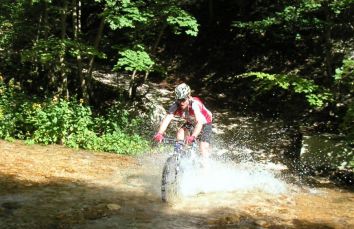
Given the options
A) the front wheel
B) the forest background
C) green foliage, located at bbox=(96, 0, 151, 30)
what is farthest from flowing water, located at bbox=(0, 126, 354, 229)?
green foliage, located at bbox=(96, 0, 151, 30)

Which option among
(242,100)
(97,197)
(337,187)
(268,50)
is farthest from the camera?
(268,50)

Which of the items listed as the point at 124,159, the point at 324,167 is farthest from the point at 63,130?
the point at 324,167

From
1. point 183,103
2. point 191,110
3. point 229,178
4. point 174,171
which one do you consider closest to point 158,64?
point 229,178

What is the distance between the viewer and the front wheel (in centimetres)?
799

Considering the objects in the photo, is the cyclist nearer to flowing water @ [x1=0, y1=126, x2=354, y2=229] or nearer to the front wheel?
the front wheel

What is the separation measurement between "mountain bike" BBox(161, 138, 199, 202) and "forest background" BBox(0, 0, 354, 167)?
A: 3.72m

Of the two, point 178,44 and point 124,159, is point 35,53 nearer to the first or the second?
point 124,159

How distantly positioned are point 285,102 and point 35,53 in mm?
9768

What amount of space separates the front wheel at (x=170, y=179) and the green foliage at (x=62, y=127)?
15.1ft

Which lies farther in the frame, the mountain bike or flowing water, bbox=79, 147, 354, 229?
the mountain bike

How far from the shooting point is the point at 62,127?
1250 centimetres

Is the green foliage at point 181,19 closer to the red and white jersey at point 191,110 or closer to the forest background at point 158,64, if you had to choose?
the forest background at point 158,64

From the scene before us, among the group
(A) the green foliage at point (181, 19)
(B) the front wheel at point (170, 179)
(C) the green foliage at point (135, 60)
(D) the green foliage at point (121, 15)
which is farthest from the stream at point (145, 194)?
(A) the green foliage at point (181, 19)

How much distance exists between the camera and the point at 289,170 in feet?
38.8
